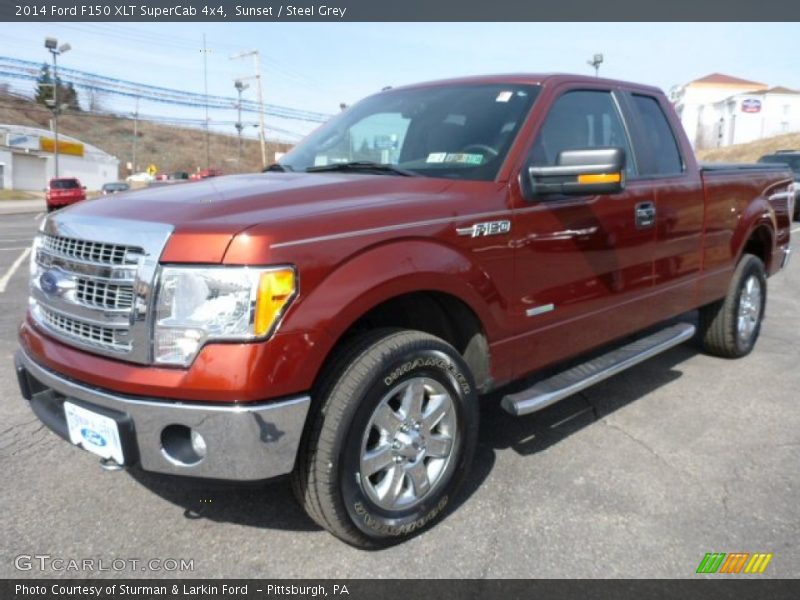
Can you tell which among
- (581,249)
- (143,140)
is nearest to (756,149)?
(581,249)

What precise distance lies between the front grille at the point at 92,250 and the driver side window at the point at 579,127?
184cm

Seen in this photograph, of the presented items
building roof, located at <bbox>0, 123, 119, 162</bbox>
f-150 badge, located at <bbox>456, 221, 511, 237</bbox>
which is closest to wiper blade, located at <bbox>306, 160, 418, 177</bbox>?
f-150 badge, located at <bbox>456, 221, 511, 237</bbox>

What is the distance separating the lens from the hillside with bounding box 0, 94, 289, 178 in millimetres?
80181

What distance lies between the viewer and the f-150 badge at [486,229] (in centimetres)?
273

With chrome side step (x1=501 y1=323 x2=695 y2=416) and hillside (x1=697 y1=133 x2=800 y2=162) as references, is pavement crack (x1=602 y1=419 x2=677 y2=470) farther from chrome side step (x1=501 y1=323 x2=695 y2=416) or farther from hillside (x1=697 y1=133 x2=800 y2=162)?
hillside (x1=697 y1=133 x2=800 y2=162)

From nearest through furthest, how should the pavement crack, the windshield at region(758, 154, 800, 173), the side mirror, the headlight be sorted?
the headlight → the side mirror → the pavement crack → the windshield at region(758, 154, 800, 173)

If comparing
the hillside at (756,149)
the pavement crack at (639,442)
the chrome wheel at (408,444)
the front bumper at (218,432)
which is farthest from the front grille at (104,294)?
the hillside at (756,149)

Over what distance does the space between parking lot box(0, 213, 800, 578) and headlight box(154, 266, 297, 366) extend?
518 millimetres

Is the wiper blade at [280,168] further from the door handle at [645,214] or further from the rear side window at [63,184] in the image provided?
the rear side window at [63,184]

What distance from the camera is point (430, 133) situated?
11.2ft

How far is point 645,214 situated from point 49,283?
3042mm
